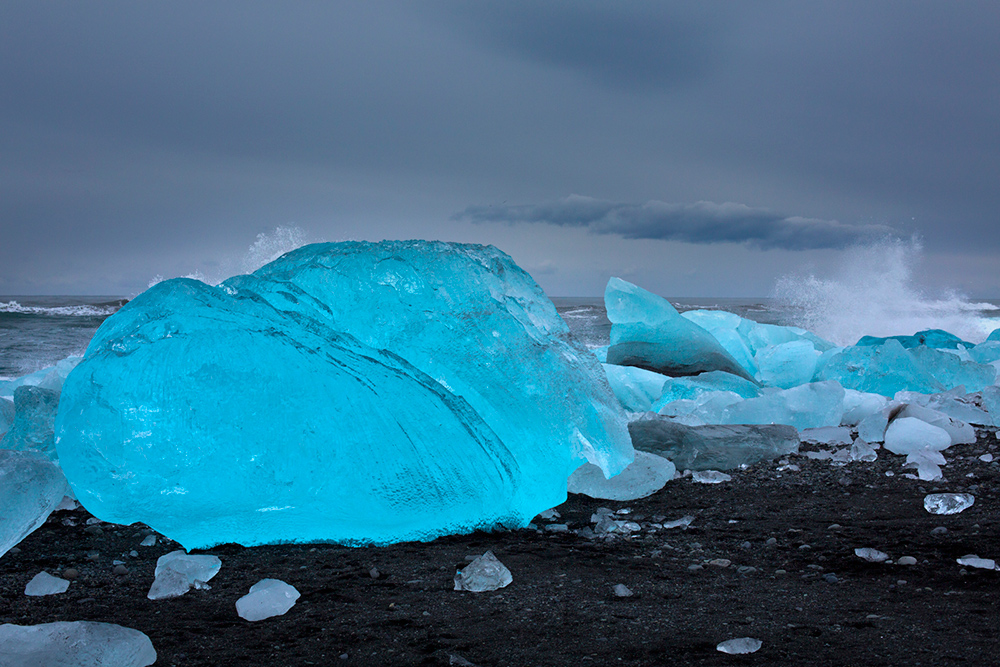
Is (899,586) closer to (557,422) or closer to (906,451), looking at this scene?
(557,422)

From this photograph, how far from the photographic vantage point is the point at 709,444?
3520 mm

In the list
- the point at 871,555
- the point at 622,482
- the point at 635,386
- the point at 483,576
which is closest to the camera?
the point at 483,576

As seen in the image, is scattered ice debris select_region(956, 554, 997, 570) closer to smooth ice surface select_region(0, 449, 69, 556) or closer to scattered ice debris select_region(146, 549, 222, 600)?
scattered ice debris select_region(146, 549, 222, 600)

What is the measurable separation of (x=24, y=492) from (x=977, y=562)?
331 cm

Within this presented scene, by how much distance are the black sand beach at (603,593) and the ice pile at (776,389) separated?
678 mm

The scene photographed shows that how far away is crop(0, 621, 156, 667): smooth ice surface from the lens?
1582 mm

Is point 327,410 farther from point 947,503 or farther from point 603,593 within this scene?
point 947,503

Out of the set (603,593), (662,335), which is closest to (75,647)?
(603,593)

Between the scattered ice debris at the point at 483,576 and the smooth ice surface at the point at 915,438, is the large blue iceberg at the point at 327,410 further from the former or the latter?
the smooth ice surface at the point at 915,438

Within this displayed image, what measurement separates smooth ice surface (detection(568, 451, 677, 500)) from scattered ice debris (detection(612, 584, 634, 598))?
102cm

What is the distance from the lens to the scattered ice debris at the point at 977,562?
2.08 m

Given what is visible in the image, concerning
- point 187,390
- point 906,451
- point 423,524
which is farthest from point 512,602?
point 906,451

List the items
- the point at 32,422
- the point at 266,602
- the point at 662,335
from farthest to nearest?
the point at 662,335
the point at 32,422
the point at 266,602

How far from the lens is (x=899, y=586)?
1.96m
